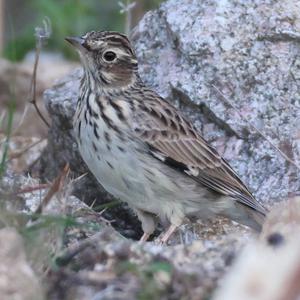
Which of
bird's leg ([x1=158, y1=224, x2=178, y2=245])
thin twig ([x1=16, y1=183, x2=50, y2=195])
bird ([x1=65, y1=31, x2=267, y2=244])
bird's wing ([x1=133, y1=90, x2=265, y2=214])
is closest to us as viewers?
thin twig ([x1=16, y1=183, x2=50, y2=195])

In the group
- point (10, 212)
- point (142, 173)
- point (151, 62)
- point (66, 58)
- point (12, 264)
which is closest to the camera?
point (12, 264)

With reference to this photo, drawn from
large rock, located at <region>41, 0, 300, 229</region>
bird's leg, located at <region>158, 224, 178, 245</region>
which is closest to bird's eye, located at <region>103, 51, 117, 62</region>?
large rock, located at <region>41, 0, 300, 229</region>

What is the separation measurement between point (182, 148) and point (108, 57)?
798mm

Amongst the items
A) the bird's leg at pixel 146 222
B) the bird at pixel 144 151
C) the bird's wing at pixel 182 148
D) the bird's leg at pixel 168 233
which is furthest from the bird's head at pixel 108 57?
the bird's leg at pixel 168 233

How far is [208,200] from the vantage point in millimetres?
7934

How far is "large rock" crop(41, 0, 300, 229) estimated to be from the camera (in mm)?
8203

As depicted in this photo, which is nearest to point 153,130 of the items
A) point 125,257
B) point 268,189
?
point 268,189

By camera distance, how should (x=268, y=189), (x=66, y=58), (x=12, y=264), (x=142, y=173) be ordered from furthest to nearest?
(x=66, y=58) < (x=268, y=189) < (x=142, y=173) < (x=12, y=264)

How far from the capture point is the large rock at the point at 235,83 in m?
8.20

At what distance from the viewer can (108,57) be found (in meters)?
8.14

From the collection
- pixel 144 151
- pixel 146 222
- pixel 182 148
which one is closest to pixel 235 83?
pixel 182 148

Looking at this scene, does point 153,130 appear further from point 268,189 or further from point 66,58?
point 66,58

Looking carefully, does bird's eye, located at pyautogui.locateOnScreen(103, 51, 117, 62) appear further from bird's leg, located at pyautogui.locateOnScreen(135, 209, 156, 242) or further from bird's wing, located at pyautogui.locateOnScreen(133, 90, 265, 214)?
bird's leg, located at pyautogui.locateOnScreen(135, 209, 156, 242)

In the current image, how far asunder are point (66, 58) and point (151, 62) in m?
5.20
